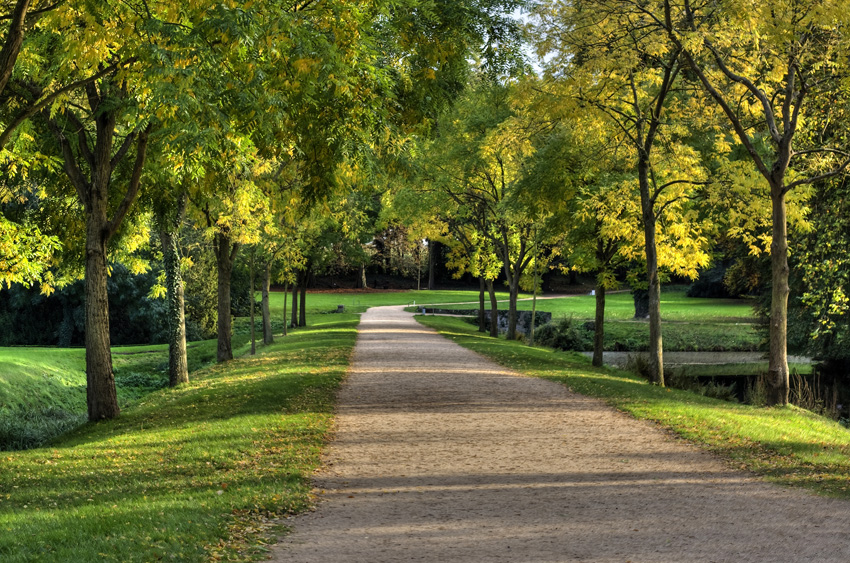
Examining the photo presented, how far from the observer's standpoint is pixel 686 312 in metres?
52.0

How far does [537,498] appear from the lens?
7.76m

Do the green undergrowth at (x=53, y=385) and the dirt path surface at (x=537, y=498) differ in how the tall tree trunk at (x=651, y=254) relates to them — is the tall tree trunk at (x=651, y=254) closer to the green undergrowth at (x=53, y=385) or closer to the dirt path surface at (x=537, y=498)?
the dirt path surface at (x=537, y=498)

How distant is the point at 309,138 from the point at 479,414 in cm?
499

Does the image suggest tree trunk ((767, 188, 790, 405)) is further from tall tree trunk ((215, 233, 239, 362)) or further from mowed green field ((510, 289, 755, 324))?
mowed green field ((510, 289, 755, 324))

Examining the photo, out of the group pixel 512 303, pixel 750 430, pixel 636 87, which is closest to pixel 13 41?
pixel 750 430

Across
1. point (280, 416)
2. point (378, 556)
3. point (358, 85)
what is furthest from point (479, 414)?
point (378, 556)

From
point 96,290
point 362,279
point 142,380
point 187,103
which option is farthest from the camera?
point 362,279

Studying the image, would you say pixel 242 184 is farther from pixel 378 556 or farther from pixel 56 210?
pixel 378 556

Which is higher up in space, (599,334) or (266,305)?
(266,305)

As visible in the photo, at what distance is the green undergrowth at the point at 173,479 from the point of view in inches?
239

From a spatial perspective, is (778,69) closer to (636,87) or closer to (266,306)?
(636,87)

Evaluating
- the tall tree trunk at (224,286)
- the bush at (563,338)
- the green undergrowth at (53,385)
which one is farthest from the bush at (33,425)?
the bush at (563,338)

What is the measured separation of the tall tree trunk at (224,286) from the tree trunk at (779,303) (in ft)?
42.9

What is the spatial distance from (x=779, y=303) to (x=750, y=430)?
3955 mm
